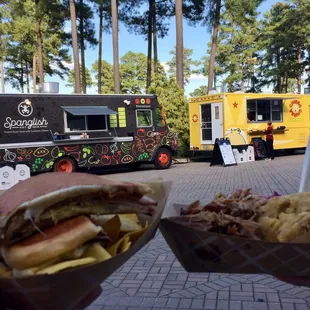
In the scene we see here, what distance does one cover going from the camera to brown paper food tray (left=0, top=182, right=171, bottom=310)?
1000mm

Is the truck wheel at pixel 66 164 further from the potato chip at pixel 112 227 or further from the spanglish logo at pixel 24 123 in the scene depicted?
the potato chip at pixel 112 227

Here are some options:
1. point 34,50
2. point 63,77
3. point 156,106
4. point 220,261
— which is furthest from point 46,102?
point 63,77

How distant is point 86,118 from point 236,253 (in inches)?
530

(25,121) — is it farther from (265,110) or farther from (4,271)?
(4,271)

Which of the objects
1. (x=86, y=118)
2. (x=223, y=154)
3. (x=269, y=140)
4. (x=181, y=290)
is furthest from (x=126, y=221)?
(x=269, y=140)

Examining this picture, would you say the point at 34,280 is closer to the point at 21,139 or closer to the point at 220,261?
the point at 220,261

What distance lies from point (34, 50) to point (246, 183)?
28.2 m

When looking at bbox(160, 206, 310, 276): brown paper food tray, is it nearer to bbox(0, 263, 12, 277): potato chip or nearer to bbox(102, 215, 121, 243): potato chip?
bbox(102, 215, 121, 243): potato chip

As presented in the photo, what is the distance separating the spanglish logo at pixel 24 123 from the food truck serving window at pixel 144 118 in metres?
3.70

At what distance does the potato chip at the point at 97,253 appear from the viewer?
109 cm

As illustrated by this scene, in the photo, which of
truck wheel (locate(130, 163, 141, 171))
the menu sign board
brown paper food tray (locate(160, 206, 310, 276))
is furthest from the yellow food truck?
brown paper food tray (locate(160, 206, 310, 276))

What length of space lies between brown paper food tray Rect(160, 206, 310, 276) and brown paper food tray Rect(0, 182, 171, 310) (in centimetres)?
30

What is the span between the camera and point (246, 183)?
10.9 meters

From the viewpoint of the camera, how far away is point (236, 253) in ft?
4.26
